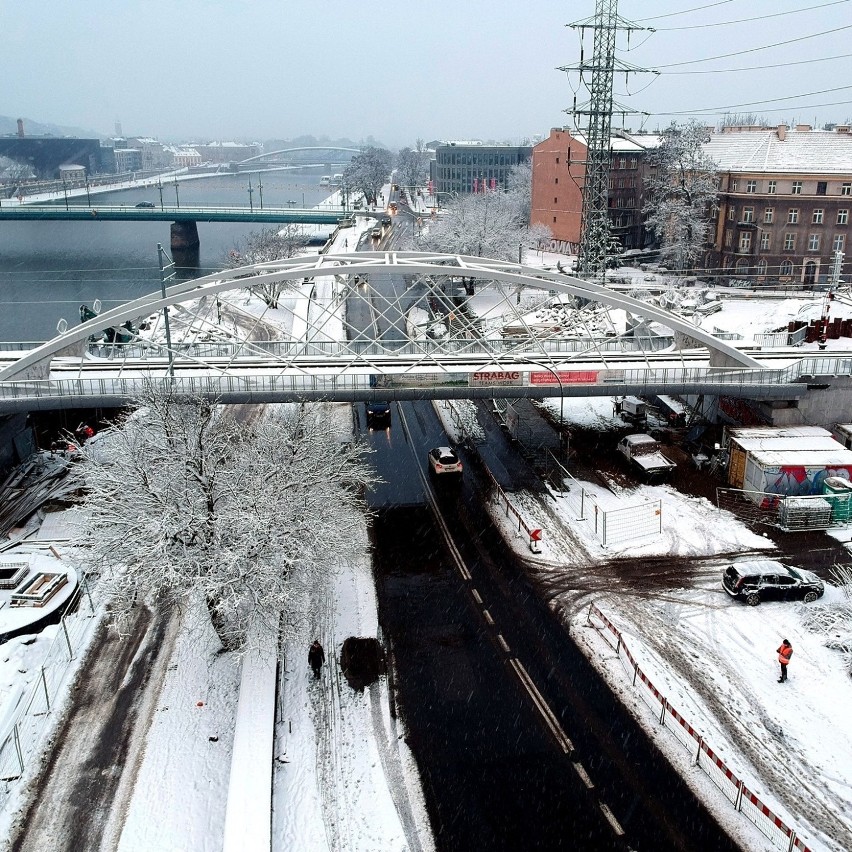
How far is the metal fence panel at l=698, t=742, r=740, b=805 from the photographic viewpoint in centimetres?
1452

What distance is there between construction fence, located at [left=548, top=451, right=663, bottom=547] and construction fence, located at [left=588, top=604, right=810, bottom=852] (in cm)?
566

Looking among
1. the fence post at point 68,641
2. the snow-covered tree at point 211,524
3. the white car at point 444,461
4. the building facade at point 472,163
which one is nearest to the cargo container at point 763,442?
the white car at point 444,461

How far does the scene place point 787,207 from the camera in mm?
60344

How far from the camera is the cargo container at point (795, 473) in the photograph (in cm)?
2588

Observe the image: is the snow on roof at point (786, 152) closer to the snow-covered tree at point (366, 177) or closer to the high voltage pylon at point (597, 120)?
the high voltage pylon at point (597, 120)

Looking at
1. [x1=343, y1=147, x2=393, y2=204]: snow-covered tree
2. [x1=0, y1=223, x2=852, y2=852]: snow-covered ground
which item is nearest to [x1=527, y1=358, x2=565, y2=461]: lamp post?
[x1=0, y1=223, x2=852, y2=852]: snow-covered ground

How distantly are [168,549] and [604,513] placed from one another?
505 inches

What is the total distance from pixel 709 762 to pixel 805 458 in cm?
1445

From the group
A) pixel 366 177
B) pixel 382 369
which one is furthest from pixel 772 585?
pixel 366 177

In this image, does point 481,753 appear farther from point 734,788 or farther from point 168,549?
point 168,549

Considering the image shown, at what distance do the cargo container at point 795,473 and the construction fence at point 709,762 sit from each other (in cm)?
1004

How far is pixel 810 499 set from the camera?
2492 centimetres

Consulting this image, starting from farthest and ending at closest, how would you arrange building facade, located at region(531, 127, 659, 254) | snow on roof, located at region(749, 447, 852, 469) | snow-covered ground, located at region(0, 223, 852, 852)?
building facade, located at region(531, 127, 659, 254), snow on roof, located at region(749, 447, 852, 469), snow-covered ground, located at region(0, 223, 852, 852)

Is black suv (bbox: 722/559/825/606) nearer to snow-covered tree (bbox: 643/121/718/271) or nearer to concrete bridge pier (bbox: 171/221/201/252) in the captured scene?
snow-covered tree (bbox: 643/121/718/271)
